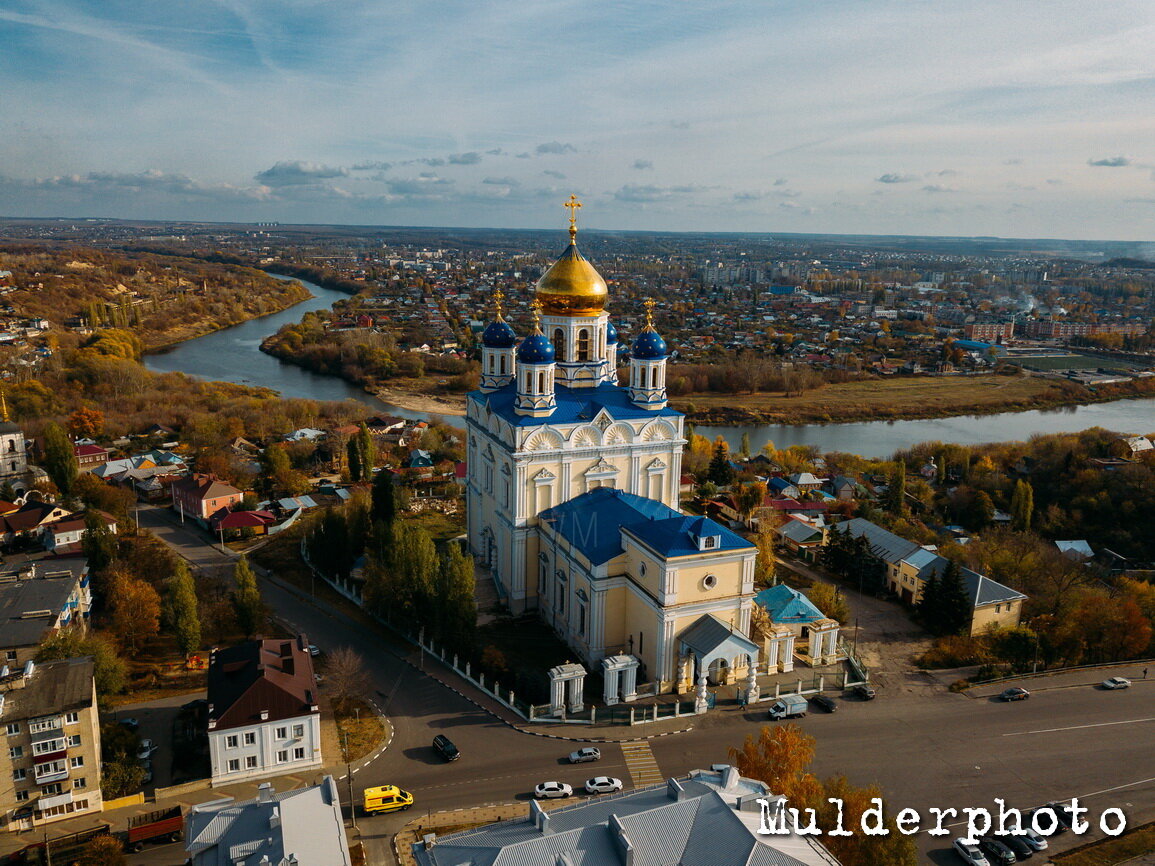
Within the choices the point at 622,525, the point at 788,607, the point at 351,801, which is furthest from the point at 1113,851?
the point at 351,801

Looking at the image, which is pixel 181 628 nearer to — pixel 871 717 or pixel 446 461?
pixel 871 717

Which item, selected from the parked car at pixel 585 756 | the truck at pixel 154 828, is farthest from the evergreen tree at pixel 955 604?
the truck at pixel 154 828

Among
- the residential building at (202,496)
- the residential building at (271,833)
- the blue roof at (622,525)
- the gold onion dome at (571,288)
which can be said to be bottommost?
the residential building at (202,496)

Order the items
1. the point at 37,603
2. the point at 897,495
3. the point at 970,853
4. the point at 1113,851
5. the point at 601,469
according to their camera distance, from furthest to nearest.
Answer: the point at 897,495 → the point at 601,469 → the point at 37,603 → the point at 1113,851 → the point at 970,853

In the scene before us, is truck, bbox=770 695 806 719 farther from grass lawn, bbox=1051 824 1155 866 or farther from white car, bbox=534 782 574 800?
grass lawn, bbox=1051 824 1155 866

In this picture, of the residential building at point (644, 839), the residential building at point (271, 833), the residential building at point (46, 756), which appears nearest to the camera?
the residential building at point (644, 839)

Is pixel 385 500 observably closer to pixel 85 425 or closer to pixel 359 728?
pixel 359 728

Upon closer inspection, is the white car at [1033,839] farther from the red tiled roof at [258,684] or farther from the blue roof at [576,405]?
the red tiled roof at [258,684]
